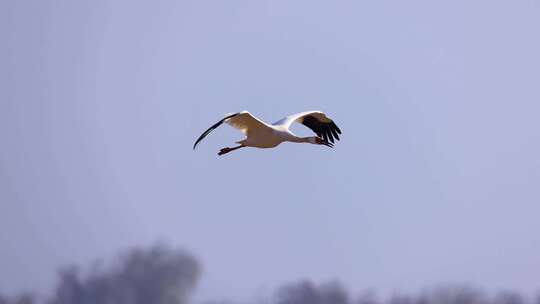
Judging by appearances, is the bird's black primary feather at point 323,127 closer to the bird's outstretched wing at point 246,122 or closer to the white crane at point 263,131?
the white crane at point 263,131

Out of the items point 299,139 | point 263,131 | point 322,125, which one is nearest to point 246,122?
point 263,131

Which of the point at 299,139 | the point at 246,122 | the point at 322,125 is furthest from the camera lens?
the point at 322,125

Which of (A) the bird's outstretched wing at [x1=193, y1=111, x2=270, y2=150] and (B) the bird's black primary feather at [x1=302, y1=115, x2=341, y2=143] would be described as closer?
(A) the bird's outstretched wing at [x1=193, y1=111, x2=270, y2=150]

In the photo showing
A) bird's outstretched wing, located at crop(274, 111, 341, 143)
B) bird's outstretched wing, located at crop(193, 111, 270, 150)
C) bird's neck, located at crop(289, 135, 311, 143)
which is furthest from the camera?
bird's outstretched wing, located at crop(274, 111, 341, 143)

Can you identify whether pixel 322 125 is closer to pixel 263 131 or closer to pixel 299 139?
pixel 299 139

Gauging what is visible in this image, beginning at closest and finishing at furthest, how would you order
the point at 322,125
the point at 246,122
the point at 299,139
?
the point at 246,122 → the point at 299,139 → the point at 322,125

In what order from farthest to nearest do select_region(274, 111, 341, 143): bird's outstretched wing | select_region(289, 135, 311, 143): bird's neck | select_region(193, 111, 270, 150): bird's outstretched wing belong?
1. select_region(274, 111, 341, 143): bird's outstretched wing
2. select_region(289, 135, 311, 143): bird's neck
3. select_region(193, 111, 270, 150): bird's outstretched wing

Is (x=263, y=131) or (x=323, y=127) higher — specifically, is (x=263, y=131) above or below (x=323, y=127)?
below

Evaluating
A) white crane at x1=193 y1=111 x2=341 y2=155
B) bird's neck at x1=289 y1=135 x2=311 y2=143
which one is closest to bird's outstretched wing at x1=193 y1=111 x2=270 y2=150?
white crane at x1=193 y1=111 x2=341 y2=155

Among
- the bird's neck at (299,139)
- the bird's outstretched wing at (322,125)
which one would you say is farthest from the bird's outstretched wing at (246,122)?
the bird's outstretched wing at (322,125)

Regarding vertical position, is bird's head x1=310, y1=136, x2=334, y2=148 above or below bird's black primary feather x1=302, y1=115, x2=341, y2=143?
below

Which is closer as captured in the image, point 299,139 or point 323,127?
point 299,139

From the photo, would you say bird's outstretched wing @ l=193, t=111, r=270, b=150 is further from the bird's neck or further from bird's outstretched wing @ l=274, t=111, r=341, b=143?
bird's outstretched wing @ l=274, t=111, r=341, b=143
